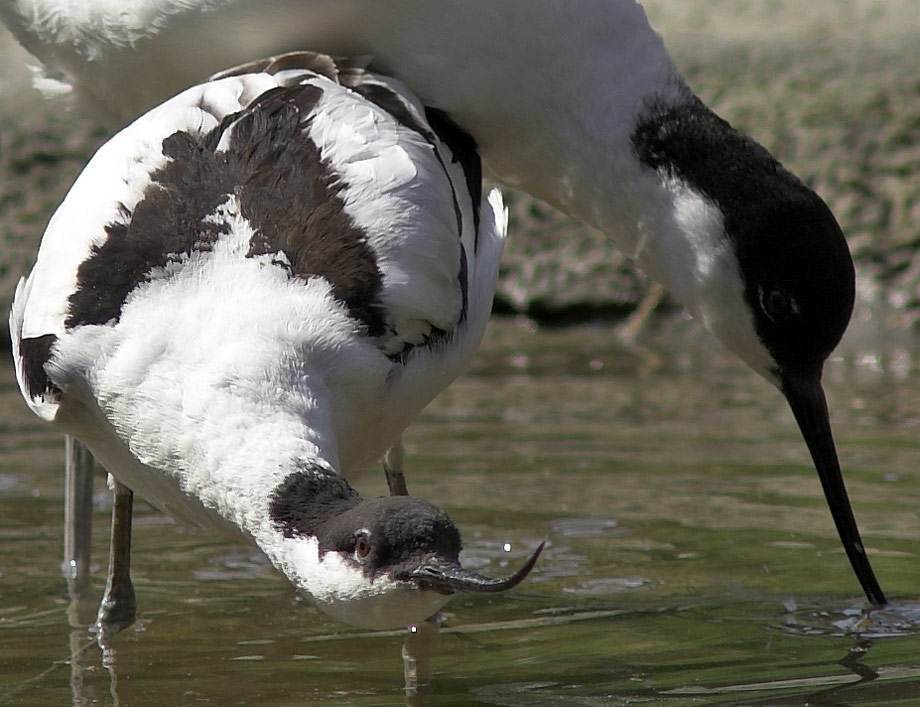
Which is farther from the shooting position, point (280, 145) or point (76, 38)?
point (76, 38)

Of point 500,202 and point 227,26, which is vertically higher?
point 227,26

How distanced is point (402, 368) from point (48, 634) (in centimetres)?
140

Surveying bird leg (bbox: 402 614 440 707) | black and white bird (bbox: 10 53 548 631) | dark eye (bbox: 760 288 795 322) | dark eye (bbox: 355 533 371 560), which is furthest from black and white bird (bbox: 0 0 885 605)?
dark eye (bbox: 355 533 371 560)

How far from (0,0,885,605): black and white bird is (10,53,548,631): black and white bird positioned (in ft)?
1.48

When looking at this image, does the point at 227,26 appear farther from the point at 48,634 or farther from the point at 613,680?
the point at 613,680

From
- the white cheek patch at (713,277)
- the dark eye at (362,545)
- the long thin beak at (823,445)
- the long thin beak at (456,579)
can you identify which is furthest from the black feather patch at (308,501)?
the long thin beak at (823,445)

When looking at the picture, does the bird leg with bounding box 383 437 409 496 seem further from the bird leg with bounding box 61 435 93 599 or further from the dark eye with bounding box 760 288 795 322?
the dark eye with bounding box 760 288 795 322

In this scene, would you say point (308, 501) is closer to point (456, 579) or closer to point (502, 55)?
point (456, 579)

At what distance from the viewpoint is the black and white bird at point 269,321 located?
324cm

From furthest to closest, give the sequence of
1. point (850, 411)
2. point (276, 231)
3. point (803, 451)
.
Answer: point (850, 411) → point (803, 451) → point (276, 231)

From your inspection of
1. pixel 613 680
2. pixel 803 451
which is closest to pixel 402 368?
pixel 613 680

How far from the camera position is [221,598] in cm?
471

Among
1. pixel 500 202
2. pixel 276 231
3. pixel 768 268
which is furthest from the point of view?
pixel 500 202

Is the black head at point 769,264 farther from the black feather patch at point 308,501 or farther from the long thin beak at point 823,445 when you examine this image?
the black feather patch at point 308,501
